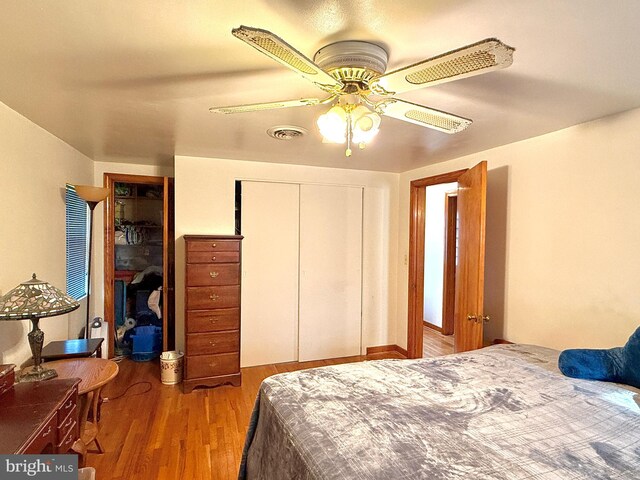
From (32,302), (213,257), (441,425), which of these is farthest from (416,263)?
(32,302)

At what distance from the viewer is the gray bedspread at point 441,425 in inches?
41.6

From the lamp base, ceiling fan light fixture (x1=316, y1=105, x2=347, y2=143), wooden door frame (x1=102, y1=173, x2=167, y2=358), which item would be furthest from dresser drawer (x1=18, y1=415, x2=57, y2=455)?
wooden door frame (x1=102, y1=173, x2=167, y2=358)

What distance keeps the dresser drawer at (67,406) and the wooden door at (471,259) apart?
2.51 m

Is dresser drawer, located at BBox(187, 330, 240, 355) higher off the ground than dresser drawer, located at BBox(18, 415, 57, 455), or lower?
lower

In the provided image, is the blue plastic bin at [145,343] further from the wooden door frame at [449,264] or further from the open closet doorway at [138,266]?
the wooden door frame at [449,264]

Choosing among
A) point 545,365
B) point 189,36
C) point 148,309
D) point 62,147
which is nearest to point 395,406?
point 545,365

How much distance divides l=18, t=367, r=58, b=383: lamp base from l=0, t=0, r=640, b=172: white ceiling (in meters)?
1.48

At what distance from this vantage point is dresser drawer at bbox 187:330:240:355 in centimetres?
303

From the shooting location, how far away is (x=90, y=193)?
9.55ft

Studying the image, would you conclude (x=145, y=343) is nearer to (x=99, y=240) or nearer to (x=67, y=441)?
(x=99, y=240)

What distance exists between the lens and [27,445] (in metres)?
1.14

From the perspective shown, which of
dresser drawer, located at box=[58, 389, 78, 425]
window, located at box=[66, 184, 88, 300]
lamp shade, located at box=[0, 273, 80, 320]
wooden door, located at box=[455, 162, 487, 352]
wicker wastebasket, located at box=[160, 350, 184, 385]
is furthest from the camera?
wicker wastebasket, located at box=[160, 350, 184, 385]

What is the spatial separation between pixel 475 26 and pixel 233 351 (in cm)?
300

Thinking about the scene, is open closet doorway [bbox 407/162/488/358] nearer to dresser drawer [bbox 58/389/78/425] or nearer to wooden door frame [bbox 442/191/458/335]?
wooden door frame [bbox 442/191/458/335]
